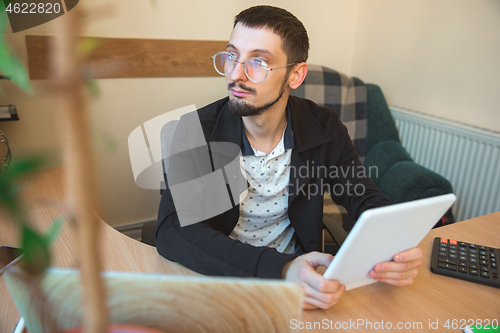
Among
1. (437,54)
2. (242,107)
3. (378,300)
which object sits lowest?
(378,300)

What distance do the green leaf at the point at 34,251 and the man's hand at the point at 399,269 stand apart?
699 millimetres

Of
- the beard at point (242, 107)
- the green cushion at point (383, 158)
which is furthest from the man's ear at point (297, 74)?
the green cushion at point (383, 158)

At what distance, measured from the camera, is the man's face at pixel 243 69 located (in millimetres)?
1224

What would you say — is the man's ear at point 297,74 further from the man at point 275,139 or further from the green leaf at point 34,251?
the green leaf at point 34,251

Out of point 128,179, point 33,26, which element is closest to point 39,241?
point 33,26

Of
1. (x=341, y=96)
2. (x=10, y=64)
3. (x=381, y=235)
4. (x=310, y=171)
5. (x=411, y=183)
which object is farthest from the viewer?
(x=341, y=96)

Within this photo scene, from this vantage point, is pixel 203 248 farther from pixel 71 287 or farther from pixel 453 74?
pixel 453 74

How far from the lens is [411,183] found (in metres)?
1.89

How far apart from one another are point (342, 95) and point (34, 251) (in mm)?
2226

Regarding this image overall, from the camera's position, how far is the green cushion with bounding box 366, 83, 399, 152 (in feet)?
7.63

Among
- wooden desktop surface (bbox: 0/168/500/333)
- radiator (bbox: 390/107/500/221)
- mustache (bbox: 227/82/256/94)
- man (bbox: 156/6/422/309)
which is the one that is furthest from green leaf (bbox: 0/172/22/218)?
radiator (bbox: 390/107/500/221)

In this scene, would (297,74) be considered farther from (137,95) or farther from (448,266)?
(137,95)

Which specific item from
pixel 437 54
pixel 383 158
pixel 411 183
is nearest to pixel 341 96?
pixel 383 158

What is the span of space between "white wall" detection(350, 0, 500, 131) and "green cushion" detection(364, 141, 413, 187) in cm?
35
